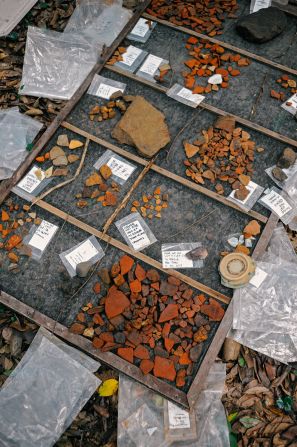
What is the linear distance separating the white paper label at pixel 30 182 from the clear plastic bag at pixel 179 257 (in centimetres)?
100

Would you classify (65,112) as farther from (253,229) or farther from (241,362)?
(241,362)

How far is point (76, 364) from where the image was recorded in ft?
8.80

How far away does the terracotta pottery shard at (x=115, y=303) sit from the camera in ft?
8.95

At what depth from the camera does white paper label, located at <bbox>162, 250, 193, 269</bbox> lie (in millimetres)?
2871

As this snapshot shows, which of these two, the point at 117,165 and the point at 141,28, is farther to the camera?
the point at 141,28

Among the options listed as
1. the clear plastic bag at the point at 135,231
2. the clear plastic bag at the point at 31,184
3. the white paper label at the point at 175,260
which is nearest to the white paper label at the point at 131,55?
the clear plastic bag at the point at 31,184

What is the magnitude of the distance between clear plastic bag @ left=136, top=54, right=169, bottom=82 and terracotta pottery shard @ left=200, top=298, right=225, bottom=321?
1811 millimetres

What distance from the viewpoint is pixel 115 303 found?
2746 mm

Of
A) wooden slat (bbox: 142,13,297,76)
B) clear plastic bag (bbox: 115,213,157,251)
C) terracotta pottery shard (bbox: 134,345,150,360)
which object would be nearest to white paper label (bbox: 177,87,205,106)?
wooden slat (bbox: 142,13,297,76)

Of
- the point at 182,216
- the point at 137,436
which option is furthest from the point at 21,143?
Result: the point at 137,436

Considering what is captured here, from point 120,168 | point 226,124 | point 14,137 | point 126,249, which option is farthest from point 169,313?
point 14,137

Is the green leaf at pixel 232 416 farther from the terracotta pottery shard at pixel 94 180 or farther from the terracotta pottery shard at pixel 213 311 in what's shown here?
the terracotta pottery shard at pixel 94 180

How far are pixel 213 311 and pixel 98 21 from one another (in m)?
2.66

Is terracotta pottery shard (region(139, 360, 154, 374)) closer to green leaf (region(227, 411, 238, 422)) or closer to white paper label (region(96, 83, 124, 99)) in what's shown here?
green leaf (region(227, 411, 238, 422))
